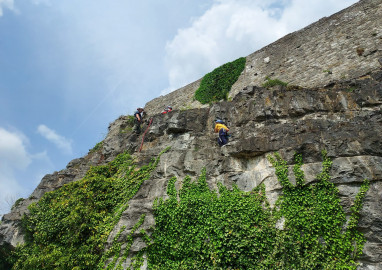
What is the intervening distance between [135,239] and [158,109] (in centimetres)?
1209

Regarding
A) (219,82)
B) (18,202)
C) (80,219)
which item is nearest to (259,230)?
(80,219)

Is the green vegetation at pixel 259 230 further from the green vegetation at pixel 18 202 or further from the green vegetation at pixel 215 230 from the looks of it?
the green vegetation at pixel 18 202

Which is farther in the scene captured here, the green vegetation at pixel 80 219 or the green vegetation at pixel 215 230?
the green vegetation at pixel 80 219

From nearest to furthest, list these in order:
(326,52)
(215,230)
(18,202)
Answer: (215,230) < (326,52) < (18,202)

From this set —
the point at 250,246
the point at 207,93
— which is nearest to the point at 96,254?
the point at 250,246

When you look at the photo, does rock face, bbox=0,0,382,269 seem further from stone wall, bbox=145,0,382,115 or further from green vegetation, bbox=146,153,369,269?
green vegetation, bbox=146,153,369,269

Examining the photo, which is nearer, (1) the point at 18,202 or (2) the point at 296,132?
(2) the point at 296,132

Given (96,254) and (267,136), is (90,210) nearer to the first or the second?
(96,254)

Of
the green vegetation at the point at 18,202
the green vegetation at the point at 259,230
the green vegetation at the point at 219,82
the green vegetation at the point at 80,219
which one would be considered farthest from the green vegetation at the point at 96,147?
the green vegetation at the point at 259,230

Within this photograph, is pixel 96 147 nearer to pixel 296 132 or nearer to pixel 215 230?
pixel 215 230

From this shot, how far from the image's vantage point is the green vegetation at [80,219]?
730 centimetres

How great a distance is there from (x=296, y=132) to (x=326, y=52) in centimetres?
618

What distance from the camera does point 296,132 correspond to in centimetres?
697

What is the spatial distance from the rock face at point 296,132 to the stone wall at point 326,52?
0.04 metres
